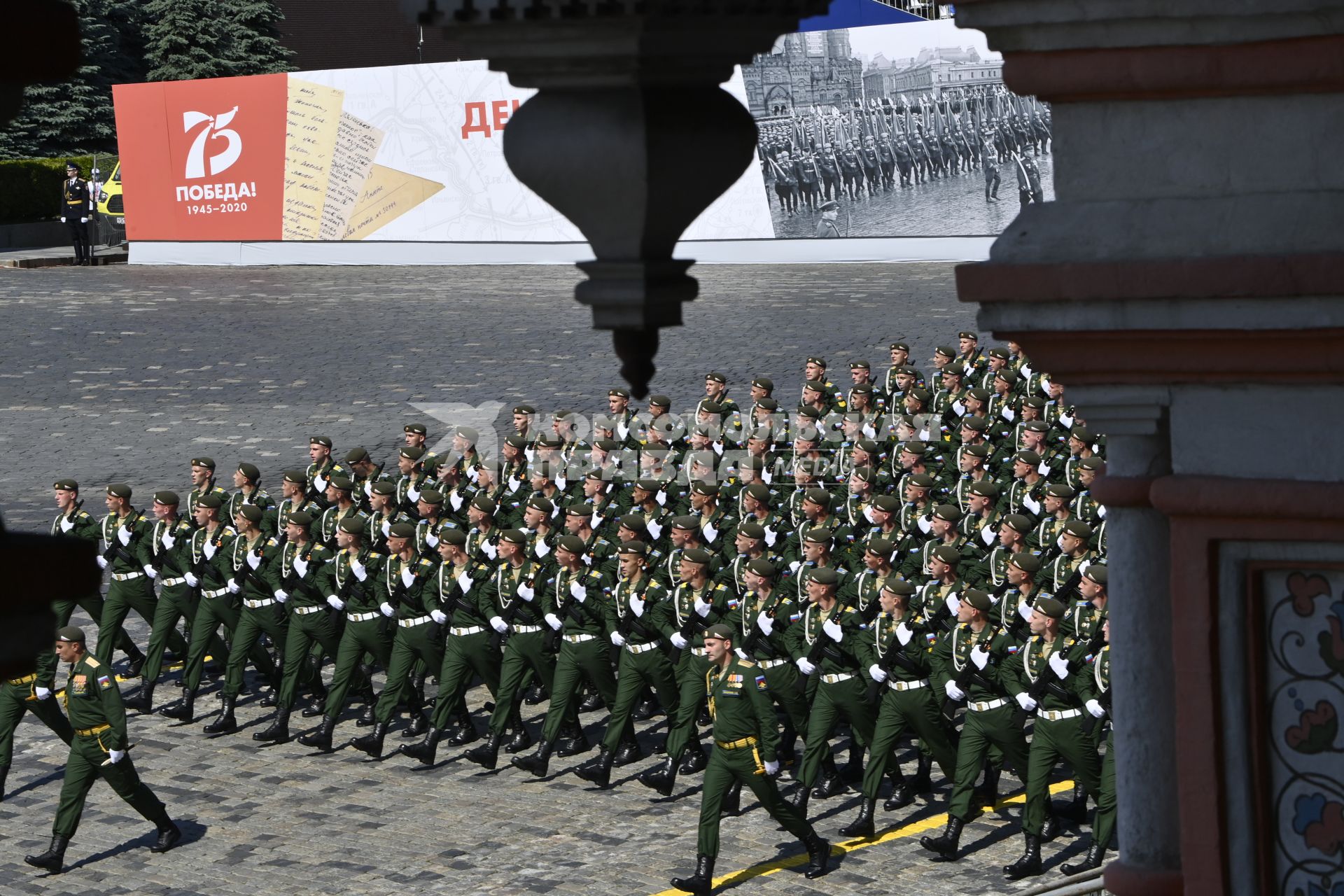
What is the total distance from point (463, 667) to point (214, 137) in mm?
25217

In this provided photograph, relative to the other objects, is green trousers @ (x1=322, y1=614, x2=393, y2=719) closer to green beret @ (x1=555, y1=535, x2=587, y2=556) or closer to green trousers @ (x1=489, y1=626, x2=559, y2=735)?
green trousers @ (x1=489, y1=626, x2=559, y2=735)

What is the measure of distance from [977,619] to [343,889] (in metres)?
4.04

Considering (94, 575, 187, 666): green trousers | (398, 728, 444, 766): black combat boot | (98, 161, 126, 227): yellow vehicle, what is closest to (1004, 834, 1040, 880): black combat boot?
(398, 728, 444, 766): black combat boot

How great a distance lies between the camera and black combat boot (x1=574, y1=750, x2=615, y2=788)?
13023mm

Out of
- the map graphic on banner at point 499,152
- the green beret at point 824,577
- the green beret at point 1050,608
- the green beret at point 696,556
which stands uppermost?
the map graphic on banner at point 499,152

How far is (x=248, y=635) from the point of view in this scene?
14766mm

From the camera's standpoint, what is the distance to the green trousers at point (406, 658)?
45.6 ft

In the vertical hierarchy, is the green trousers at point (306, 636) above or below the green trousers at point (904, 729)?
above

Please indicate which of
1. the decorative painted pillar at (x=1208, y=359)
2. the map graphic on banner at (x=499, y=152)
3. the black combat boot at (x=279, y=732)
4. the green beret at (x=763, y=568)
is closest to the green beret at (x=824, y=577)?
the green beret at (x=763, y=568)

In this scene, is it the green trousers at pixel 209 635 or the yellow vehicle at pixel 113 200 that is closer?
the green trousers at pixel 209 635

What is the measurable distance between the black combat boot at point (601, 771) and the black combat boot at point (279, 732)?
8.03 feet

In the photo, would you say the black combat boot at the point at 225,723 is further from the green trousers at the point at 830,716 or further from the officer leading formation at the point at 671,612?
the green trousers at the point at 830,716

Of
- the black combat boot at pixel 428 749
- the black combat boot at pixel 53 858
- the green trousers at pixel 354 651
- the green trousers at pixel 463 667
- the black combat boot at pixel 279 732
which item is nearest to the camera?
the black combat boot at pixel 53 858

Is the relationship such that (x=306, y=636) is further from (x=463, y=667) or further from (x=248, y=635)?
(x=463, y=667)
